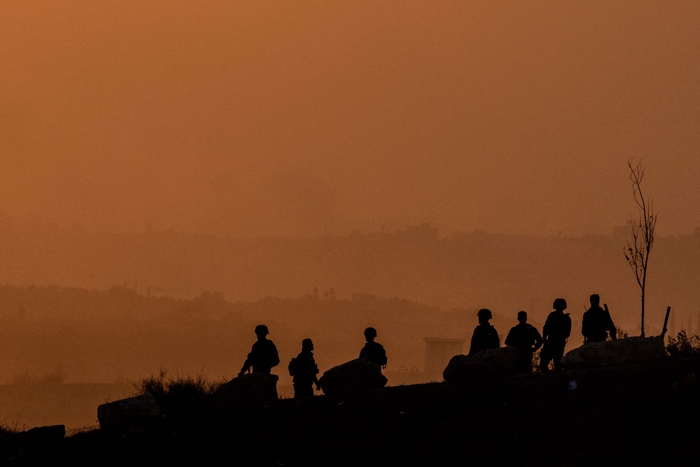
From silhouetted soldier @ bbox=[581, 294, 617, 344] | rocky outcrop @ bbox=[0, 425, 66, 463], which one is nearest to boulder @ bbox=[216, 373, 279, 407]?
rocky outcrop @ bbox=[0, 425, 66, 463]

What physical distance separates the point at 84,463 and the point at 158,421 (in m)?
2.48

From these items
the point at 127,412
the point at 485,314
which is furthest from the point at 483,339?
the point at 127,412

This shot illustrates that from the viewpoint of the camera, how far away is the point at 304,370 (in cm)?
2188

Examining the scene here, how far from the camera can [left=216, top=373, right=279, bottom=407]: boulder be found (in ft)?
72.2

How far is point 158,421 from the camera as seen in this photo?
21281 mm

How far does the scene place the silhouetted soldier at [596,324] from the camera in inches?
851

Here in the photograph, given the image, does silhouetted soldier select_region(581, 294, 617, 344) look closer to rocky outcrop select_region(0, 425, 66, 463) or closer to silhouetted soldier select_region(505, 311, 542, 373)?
silhouetted soldier select_region(505, 311, 542, 373)

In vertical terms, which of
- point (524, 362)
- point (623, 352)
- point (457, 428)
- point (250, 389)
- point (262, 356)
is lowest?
point (457, 428)

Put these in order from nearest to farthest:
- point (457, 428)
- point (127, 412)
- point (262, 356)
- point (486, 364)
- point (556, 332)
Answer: point (457, 428) < point (486, 364) < point (556, 332) < point (127, 412) < point (262, 356)

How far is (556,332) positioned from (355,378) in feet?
12.7

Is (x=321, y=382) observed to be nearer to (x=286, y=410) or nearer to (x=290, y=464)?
(x=286, y=410)

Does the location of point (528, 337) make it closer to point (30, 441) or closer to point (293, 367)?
point (293, 367)

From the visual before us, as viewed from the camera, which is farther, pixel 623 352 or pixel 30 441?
pixel 30 441

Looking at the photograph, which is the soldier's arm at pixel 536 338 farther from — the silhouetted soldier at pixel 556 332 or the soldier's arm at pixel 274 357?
the soldier's arm at pixel 274 357
